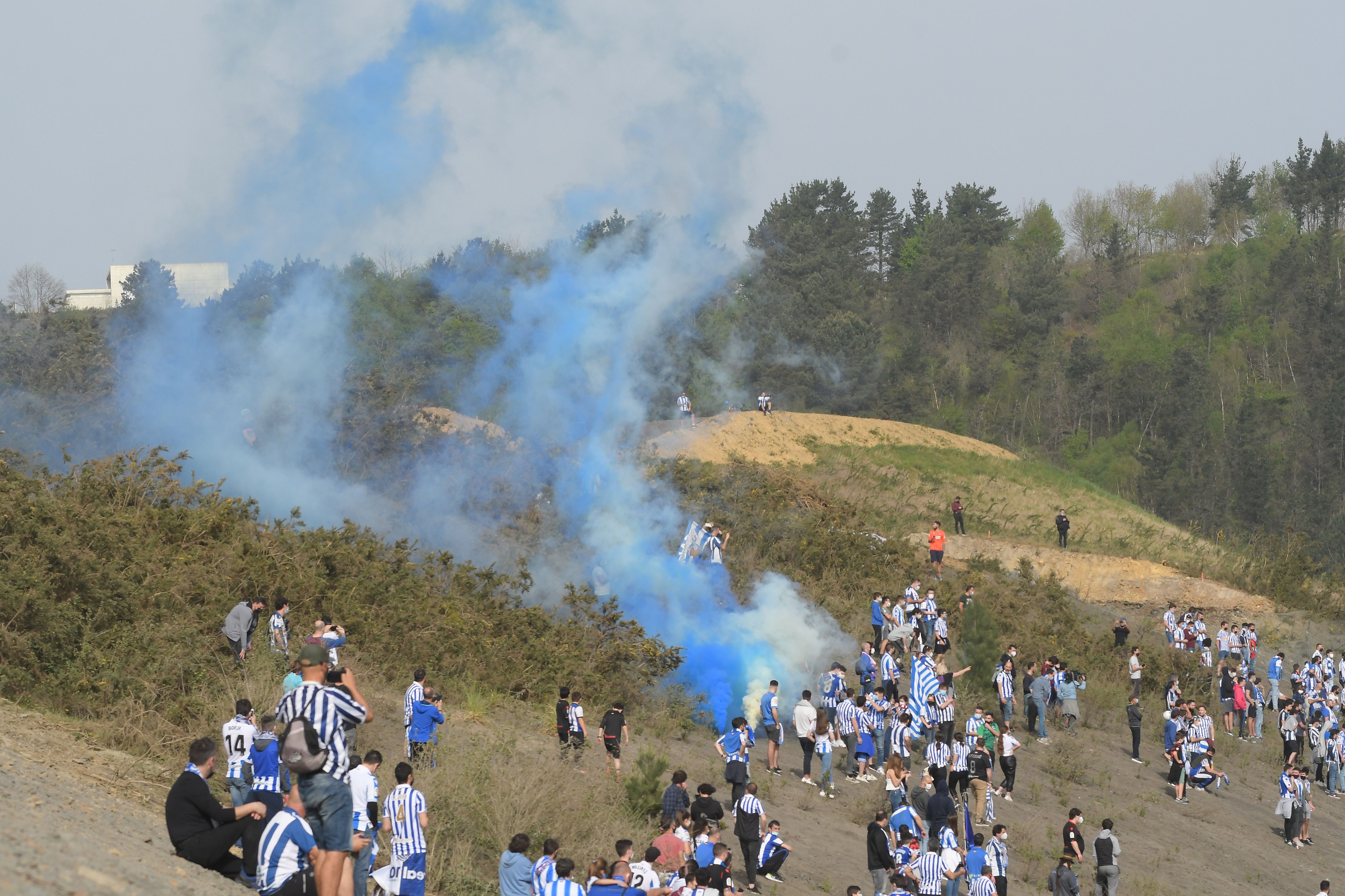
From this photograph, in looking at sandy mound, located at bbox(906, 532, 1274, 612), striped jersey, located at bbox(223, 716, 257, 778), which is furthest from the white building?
sandy mound, located at bbox(906, 532, 1274, 612)

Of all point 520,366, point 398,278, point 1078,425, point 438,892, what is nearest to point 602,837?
point 438,892

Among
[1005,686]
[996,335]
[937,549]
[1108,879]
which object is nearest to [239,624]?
[1108,879]

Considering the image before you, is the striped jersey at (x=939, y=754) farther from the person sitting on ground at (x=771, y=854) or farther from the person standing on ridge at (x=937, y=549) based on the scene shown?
the person standing on ridge at (x=937, y=549)

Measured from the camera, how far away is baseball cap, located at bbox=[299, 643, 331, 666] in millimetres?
6715

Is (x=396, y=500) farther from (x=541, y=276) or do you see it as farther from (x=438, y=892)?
(x=438, y=892)

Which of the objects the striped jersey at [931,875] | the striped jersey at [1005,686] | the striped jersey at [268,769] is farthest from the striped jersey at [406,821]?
the striped jersey at [1005,686]

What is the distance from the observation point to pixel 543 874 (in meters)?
9.16

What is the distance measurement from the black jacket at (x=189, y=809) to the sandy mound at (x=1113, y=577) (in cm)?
3131

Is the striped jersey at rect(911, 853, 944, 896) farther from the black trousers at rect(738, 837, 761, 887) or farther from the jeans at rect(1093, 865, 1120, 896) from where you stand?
the jeans at rect(1093, 865, 1120, 896)

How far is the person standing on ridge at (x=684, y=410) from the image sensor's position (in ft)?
106

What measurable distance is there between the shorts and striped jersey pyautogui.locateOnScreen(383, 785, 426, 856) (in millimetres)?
2273

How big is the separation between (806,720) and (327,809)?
33.5 ft

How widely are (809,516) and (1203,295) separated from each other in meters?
62.6

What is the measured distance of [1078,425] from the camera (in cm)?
7731
